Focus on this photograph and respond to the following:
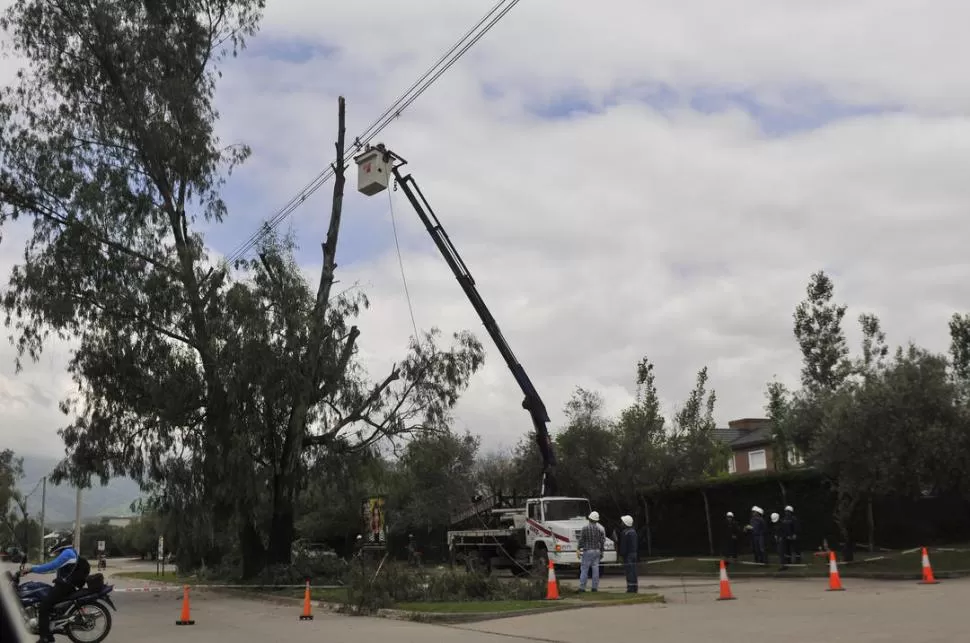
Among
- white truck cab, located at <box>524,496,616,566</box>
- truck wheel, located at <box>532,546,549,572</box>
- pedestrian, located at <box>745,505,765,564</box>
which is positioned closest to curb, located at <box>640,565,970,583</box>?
pedestrian, located at <box>745,505,765,564</box>

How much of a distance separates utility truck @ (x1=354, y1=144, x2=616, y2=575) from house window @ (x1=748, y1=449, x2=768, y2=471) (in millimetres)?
30232

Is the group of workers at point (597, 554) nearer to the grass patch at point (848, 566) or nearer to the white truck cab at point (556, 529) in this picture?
the white truck cab at point (556, 529)

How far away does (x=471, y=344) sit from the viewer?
30.3 meters

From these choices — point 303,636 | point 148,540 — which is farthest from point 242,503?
point 148,540

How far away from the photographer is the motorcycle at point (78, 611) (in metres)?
13.0

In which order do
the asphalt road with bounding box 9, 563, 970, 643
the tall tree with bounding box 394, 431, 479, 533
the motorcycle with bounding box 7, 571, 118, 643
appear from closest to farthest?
the asphalt road with bounding box 9, 563, 970, 643, the motorcycle with bounding box 7, 571, 118, 643, the tall tree with bounding box 394, 431, 479, 533

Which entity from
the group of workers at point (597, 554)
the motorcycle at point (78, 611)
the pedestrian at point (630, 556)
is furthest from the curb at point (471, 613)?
the motorcycle at point (78, 611)

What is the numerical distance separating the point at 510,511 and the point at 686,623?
16.1 meters

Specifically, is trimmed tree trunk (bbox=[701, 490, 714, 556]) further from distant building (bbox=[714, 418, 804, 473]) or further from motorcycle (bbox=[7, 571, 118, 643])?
motorcycle (bbox=[7, 571, 118, 643])

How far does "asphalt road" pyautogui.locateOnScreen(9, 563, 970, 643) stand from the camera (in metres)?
11.7

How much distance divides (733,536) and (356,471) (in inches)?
482

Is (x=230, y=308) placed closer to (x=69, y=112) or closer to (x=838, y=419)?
(x=69, y=112)

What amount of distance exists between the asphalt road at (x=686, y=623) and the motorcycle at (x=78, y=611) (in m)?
1.02

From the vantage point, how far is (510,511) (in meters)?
29.1
